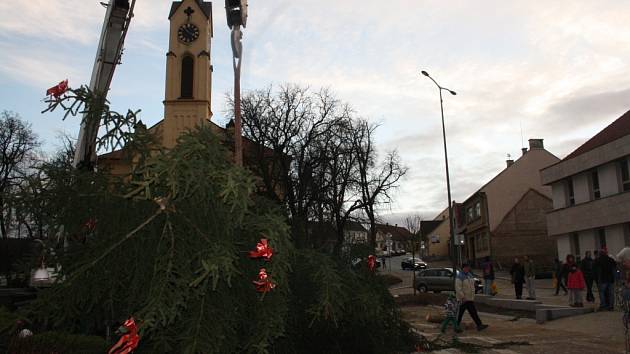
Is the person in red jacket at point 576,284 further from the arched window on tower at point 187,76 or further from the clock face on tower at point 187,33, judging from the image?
the clock face on tower at point 187,33

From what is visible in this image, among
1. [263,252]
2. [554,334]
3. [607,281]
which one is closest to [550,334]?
[554,334]

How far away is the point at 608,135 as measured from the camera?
97.3ft

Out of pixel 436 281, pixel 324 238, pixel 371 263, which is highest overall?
pixel 324 238

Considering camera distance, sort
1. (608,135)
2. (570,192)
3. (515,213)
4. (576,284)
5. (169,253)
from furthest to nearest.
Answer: (515,213) < (570,192) < (608,135) < (576,284) < (169,253)

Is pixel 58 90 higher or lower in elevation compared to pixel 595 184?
lower

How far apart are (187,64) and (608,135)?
3011 cm

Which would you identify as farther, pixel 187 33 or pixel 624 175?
pixel 187 33

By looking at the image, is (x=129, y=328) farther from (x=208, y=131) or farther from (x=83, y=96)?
(x=83, y=96)

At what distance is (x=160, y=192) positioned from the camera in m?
4.17

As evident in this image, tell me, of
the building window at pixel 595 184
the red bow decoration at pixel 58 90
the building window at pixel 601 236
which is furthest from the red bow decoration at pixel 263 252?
the building window at pixel 595 184

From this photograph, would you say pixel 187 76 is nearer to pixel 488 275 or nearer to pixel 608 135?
pixel 488 275

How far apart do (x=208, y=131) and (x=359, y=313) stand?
321 cm

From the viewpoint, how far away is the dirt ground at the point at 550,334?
973 centimetres

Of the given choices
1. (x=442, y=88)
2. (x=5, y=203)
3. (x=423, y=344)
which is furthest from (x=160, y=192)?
(x=442, y=88)
